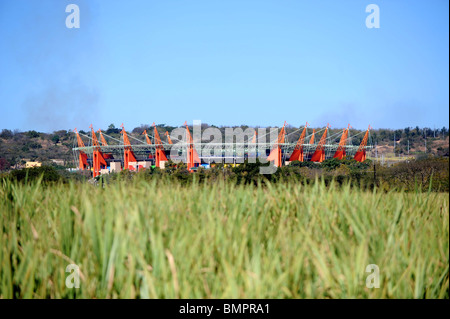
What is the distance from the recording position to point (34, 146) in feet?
201

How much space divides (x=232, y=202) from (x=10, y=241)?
79.4 inches

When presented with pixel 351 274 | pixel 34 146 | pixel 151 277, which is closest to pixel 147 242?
pixel 151 277

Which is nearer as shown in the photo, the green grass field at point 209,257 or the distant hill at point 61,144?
the green grass field at point 209,257

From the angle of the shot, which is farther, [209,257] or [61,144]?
[61,144]

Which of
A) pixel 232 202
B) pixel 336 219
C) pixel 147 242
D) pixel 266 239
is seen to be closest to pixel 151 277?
pixel 147 242

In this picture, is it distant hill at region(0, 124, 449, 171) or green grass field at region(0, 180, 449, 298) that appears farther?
distant hill at region(0, 124, 449, 171)

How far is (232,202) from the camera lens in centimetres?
458

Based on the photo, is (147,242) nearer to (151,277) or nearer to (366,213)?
(151,277)
